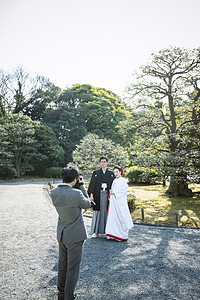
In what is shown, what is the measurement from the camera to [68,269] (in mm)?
2641

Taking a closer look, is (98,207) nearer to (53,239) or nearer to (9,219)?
(53,239)

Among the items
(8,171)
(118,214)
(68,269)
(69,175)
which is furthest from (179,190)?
(8,171)

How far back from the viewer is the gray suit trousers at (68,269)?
2.62 meters

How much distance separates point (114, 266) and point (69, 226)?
160 cm

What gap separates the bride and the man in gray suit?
99.0 inches

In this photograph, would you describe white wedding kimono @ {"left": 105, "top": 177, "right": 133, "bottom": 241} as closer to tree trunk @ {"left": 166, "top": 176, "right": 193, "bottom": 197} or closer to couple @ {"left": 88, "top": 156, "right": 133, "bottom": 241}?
couple @ {"left": 88, "top": 156, "right": 133, "bottom": 241}

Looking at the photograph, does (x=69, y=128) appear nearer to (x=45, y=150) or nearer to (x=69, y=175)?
(x=45, y=150)

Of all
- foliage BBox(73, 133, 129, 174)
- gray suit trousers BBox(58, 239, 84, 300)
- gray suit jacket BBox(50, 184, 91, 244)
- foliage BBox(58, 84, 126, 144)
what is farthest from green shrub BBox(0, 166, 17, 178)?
gray suit jacket BBox(50, 184, 91, 244)

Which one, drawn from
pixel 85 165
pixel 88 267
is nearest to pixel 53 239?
pixel 88 267

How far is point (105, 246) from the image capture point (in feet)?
15.8

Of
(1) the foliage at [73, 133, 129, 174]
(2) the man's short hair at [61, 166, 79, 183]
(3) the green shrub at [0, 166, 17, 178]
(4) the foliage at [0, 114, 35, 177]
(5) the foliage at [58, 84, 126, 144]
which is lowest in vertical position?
(3) the green shrub at [0, 166, 17, 178]

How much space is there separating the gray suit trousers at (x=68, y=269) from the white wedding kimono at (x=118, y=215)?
247cm

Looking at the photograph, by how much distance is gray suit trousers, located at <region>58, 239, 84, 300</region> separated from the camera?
262 centimetres

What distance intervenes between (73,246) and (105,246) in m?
2.38
